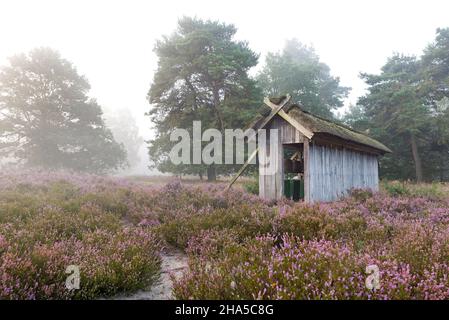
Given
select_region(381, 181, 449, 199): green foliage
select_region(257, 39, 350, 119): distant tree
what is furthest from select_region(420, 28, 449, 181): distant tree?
select_region(381, 181, 449, 199): green foliage

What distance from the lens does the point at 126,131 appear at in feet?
263

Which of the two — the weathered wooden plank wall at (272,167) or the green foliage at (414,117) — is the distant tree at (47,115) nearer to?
the weathered wooden plank wall at (272,167)

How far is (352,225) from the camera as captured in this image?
616cm

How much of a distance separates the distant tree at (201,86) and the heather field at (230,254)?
1590 cm

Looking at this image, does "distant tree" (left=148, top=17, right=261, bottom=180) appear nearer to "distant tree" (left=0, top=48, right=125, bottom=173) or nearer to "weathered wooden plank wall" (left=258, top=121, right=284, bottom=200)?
"distant tree" (left=0, top=48, right=125, bottom=173)

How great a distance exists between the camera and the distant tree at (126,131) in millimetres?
77500

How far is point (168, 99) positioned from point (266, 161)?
48.1 feet

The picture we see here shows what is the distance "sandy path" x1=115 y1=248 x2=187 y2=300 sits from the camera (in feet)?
12.6

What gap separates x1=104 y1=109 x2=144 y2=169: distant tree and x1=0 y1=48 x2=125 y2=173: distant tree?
42.1 meters

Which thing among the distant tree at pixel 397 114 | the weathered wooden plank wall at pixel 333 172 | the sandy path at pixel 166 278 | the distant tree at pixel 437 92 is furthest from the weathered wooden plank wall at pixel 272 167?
the distant tree at pixel 437 92
